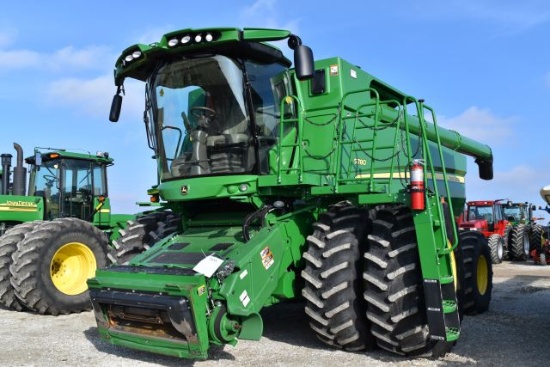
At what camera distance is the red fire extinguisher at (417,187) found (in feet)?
16.4

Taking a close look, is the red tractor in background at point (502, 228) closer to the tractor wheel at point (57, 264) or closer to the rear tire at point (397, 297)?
the tractor wheel at point (57, 264)

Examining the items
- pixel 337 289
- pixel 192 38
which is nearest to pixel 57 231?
pixel 192 38

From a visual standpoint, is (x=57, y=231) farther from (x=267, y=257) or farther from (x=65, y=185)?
(x=267, y=257)

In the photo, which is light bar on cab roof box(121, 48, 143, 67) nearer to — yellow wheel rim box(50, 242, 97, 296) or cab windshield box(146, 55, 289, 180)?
cab windshield box(146, 55, 289, 180)

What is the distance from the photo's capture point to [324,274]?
205 inches

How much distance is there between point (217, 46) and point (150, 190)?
2147mm

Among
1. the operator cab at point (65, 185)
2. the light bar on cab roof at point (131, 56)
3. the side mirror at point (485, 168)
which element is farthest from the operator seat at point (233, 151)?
the side mirror at point (485, 168)

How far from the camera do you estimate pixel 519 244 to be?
1914cm

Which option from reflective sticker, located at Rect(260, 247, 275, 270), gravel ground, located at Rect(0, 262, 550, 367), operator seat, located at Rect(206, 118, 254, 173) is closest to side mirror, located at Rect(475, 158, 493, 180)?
gravel ground, located at Rect(0, 262, 550, 367)

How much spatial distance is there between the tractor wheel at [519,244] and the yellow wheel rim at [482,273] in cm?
1194

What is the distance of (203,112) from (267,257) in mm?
1765

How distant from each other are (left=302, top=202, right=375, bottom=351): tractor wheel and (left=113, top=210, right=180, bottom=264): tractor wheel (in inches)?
95.6

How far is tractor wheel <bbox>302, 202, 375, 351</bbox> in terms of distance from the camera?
5.20m

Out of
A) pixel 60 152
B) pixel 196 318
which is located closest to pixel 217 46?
pixel 196 318
